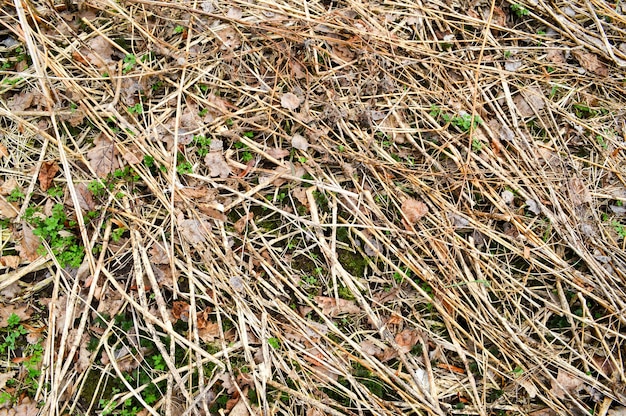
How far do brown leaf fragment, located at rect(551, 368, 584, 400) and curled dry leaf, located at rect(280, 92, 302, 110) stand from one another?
7.65 ft

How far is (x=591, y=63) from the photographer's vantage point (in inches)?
148

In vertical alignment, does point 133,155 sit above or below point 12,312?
above

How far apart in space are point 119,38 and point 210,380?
2381 mm

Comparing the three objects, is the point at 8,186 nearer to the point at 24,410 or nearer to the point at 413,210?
the point at 24,410

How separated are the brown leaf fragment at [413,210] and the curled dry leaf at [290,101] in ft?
3.24

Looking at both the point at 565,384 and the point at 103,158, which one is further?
the point at 103,158

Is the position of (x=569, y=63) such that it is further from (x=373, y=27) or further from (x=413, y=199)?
(x=413, y=199)

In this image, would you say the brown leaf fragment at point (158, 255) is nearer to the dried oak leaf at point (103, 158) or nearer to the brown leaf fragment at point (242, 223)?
the brown leaf fragment at point (242, 223)

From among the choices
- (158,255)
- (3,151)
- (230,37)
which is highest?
(230,37)

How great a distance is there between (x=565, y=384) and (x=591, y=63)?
2.43m

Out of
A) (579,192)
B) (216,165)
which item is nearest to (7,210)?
(216,165)

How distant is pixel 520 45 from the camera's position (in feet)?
12.4

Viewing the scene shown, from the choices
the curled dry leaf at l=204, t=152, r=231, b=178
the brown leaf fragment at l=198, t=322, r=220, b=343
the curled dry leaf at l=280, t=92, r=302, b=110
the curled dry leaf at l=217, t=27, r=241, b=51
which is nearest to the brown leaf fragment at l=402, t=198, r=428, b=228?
the curled dry leaf at l=280, t=92, r=302, b=110

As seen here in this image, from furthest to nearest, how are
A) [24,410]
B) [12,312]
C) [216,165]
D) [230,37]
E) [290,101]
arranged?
[230,37] < [290,101] < [216,165] < [12,312] < [24,410]
